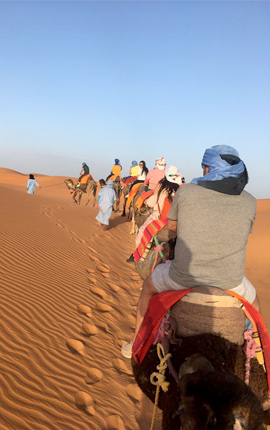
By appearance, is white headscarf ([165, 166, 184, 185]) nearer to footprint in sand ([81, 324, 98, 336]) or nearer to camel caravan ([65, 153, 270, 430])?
camel caravan ([65, 153, 270, 430])

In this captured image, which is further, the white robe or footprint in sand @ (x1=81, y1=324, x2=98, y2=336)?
the white robe

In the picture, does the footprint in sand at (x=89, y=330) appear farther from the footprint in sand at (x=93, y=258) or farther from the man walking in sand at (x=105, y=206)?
the man walking in sand at (x=105, y=206)

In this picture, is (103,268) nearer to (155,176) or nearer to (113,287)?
(113,287)

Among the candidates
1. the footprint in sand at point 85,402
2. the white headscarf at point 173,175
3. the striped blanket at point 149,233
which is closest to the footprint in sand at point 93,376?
the footprint in sand at point 85,402

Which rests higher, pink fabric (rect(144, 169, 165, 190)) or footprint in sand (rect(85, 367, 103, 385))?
pink fabric (rect(144, 169, 165, 190))

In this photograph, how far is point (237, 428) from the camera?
1.29m

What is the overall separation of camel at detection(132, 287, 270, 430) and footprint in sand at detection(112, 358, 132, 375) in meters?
2.09

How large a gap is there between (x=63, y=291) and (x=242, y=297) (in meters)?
4.49

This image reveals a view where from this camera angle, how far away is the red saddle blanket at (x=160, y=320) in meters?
2.12

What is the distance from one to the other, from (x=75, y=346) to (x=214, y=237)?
322 cm

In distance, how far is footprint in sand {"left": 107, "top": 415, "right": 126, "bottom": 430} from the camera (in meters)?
3.21

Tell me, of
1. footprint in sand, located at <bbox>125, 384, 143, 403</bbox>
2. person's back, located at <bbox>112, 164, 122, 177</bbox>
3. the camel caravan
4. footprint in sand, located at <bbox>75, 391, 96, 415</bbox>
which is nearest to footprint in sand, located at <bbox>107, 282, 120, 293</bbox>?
footprint in sand, located at <bbox>125, 384, 143, 403</bbox>

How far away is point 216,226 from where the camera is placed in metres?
2.15

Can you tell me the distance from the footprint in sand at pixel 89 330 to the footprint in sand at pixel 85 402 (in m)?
1.37
